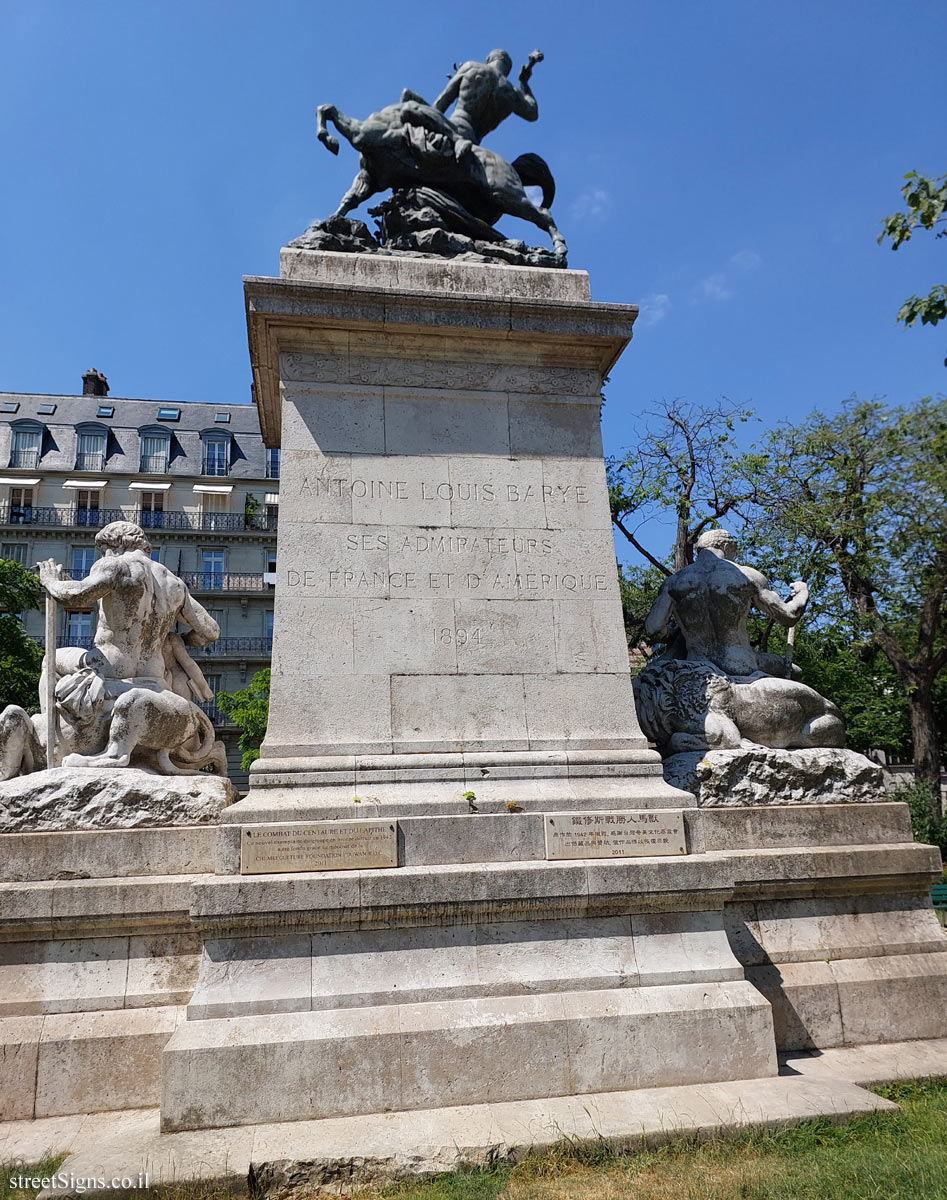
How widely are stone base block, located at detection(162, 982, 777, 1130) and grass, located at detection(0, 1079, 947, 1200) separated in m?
0.73

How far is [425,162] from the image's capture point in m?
9.65

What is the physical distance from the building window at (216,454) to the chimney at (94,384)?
8.00 metres

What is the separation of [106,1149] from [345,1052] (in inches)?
56.7

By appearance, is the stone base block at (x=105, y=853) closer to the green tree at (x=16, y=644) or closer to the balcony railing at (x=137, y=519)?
→ the green tree at (x=16, y=644)

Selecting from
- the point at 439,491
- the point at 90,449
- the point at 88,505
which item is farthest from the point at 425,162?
the point at 90,449

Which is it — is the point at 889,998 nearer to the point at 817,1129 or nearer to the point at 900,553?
A: the point at 817,1129

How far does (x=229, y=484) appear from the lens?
48.3 metres

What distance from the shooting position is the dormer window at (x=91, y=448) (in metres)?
48.7

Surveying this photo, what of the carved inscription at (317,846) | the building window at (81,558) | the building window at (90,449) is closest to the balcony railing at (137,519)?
the building window at (81,558)

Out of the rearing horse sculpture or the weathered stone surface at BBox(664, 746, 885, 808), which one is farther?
the rearing horse sculpture

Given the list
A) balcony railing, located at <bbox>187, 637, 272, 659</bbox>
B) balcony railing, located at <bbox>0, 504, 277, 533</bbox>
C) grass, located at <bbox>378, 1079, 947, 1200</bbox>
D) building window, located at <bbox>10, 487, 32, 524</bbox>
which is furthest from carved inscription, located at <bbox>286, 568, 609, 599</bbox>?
building window, located at <bbox>10, 487, 32, 524</bbox>

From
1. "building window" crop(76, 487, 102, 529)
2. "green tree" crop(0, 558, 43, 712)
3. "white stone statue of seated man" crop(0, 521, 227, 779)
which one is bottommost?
"white stone statue of seated man" crop(0, 521, 227, 779)

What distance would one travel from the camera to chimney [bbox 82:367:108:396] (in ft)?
175

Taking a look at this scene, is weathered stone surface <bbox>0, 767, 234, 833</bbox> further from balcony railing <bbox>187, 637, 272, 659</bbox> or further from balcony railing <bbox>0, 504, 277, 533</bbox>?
balcony railing <bbox>0, 504, 277, 533</bbox>
